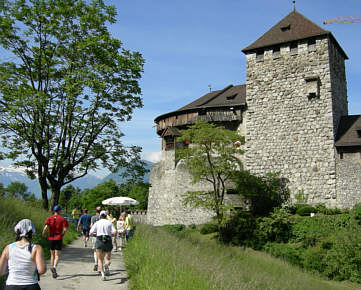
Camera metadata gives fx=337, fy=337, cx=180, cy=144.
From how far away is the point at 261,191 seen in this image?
2150 cm

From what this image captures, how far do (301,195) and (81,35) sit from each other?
611 inches

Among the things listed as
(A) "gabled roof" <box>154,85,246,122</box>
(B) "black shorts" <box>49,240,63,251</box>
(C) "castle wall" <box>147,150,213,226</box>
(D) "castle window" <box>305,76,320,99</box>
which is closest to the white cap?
(B) "black shorts" <box>49,240,63,251</box>

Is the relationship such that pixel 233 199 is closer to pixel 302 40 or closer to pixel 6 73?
pixel 302 40

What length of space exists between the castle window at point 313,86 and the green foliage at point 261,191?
561 centimetres

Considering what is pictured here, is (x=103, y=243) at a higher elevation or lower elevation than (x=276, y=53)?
lower

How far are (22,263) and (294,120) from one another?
66.9 feet

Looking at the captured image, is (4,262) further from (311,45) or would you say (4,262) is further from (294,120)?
(311,45)

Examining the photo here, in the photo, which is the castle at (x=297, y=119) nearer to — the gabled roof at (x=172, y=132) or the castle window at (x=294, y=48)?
the castle window at (x=294, y=48)

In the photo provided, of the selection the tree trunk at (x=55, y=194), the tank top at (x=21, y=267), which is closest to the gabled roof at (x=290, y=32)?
the tree trunk at (x=55, y=194)

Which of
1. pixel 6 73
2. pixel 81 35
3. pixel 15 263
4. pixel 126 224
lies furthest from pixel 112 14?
pixel 15 263

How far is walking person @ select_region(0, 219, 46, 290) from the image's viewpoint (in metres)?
4.20

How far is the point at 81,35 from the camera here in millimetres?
15125

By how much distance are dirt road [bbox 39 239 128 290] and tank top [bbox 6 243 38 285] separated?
2.47m

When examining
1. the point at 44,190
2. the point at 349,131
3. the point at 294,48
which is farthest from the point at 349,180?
the point at 44,190
